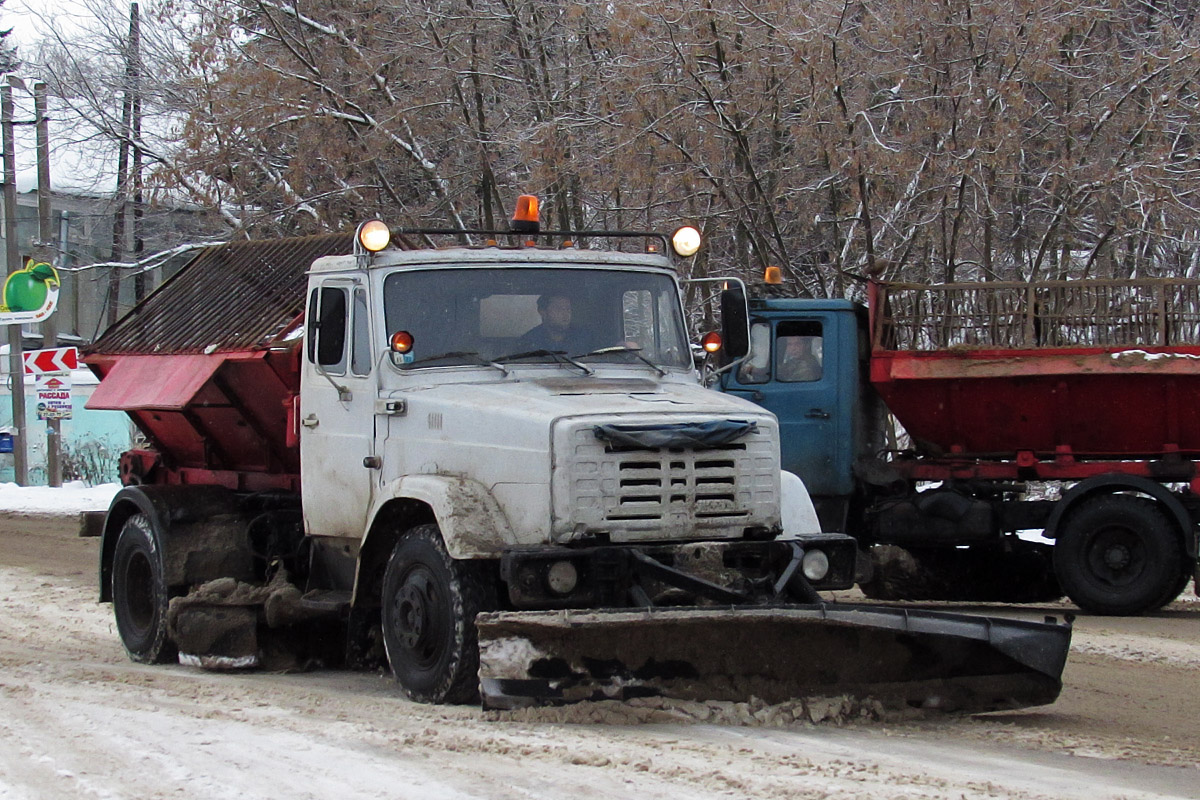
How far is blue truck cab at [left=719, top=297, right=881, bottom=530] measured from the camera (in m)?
12.4

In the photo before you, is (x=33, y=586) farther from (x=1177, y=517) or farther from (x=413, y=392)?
(x=1177, y=517)

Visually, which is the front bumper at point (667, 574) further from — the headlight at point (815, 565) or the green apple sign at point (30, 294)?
the green apple sign at point (30, 294)

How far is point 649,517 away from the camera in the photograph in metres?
6.91

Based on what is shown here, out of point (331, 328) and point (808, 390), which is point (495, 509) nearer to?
point (331, 328)

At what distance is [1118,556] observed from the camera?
38.7 ft

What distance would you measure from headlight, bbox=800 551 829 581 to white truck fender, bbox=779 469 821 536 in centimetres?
22

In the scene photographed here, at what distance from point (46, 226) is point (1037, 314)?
2205 cm

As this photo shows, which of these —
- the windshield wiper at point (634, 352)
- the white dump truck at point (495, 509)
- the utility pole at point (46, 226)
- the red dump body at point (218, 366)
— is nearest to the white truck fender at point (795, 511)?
the white dump truck at point (495, 509)

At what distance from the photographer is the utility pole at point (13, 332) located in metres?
27.8

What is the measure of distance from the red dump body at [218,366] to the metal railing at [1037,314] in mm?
4783

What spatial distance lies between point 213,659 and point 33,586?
16.9ft

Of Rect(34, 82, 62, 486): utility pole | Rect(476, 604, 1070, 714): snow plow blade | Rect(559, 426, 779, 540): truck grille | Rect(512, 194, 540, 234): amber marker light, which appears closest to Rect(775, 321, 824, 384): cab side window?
Rect(512, 194, 540, 234): amber marker light

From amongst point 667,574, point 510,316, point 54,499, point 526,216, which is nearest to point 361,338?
point 510,316

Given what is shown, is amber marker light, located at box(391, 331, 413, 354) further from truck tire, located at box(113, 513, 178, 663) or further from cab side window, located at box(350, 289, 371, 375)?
truck tire, located at box(113, 513, 178, 663)
